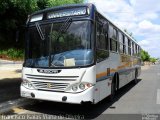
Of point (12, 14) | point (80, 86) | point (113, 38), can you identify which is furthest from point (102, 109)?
point (12, 14)

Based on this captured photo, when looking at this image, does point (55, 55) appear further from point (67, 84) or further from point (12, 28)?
point (12, 28)

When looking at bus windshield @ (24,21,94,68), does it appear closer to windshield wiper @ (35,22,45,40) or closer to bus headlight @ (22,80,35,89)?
windshield wiper @ (35,22,45,40)

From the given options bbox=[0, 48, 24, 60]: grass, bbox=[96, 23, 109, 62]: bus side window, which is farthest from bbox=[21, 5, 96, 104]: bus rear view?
bbox=[0, 48, 24, 60]: grass

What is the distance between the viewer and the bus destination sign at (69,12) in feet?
31.4

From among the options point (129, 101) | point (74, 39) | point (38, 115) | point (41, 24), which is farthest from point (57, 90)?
point (129, 101)

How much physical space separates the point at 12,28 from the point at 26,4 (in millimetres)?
1173

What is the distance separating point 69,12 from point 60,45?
1.07 metres

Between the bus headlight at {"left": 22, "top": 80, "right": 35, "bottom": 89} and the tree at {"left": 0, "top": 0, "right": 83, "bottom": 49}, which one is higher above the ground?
the tree at {"left": 0, "top": 0, "right": 83, "bottom": 49}

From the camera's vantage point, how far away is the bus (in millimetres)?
9047

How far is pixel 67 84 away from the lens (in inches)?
358

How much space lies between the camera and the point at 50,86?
9.36 metres

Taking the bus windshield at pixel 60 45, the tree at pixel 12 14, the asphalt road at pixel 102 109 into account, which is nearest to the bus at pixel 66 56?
the bus windshield at pixel 60 45

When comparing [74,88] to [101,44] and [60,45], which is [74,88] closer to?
[60,45]

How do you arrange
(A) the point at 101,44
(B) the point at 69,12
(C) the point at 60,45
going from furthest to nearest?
(A) the point at 101,44 → (B) the point at 69,12 → (C) the point at 60,45
